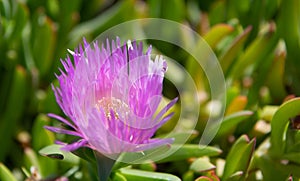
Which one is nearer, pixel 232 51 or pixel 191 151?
pixel 191 151

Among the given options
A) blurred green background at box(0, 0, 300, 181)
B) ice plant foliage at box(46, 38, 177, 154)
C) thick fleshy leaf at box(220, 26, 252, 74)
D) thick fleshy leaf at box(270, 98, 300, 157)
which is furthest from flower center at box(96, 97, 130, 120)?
thick fleshy leaf at box(220, 26, 252, 74)

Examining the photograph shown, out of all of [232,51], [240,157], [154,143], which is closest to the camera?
[154,143]

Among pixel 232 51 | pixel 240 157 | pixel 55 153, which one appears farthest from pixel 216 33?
pixel 55 153

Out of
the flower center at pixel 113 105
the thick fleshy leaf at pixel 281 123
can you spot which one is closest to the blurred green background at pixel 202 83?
the thick fleshy leaf at pixel 281 123

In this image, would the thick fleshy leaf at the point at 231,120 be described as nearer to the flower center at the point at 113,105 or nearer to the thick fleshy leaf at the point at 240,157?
the thick fleshy leaf at the point at 240,157

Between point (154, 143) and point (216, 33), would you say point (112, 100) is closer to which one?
point (154, 143)


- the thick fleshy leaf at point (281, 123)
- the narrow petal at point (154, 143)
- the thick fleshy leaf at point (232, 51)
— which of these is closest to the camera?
the narrow petal at point (154, 143)
